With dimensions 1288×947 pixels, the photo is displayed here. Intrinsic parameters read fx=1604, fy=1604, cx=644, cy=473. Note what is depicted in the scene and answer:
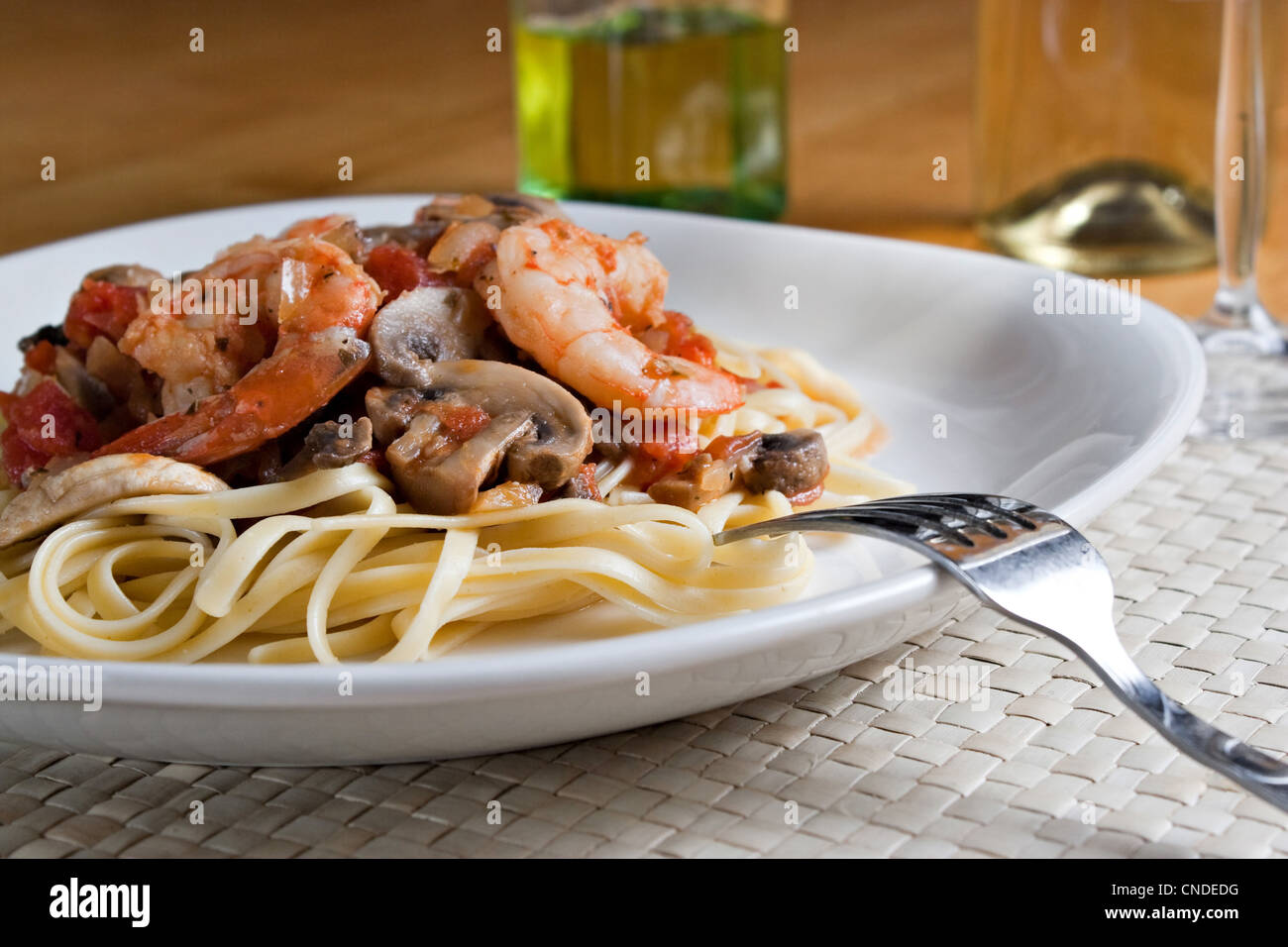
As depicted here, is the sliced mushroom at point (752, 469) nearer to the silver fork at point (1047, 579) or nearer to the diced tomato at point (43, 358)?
the silver fork at point (1047, 579)

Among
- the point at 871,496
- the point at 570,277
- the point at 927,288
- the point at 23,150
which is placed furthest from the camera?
the point at 23,150

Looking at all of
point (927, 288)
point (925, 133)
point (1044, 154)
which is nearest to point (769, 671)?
point (927, 288)

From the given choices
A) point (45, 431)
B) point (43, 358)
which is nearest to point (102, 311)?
point (43, 358)

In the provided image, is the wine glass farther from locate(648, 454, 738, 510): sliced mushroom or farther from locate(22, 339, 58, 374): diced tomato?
locate(22, 339, 58, 374): diced tomato

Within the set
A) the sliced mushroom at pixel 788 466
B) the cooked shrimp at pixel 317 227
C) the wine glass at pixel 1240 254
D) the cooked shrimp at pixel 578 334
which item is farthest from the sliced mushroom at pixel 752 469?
the wine glass at pixel 1240 254

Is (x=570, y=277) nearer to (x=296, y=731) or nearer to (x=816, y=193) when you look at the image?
(x=296, y=731)

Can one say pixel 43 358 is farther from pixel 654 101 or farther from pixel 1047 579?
pixel 654 101

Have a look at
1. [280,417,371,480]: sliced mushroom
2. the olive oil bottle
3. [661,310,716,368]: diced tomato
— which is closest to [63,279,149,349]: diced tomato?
[280,417,371,480]: sliced mushroom
